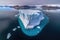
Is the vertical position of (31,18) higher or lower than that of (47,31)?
higher

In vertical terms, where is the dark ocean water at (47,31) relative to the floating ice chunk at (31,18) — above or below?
below

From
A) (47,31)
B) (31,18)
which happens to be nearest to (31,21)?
(31,18)

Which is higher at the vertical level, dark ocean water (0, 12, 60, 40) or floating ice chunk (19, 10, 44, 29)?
floating ice chunk (19, 10, 44, 29)

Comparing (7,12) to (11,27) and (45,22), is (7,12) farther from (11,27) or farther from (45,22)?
(45,22)

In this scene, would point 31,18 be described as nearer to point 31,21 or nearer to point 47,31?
point 31,21

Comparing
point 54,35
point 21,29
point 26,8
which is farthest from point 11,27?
point 54,35

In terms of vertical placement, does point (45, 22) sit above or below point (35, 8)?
below

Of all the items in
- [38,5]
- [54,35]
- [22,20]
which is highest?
[38,5]

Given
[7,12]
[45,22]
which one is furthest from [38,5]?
[7,12]
